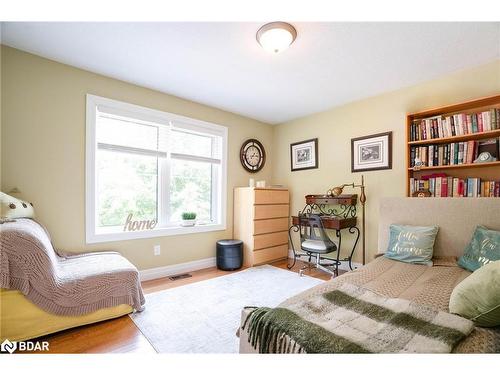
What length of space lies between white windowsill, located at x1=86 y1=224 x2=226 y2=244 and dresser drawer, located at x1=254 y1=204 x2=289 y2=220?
0.59 m

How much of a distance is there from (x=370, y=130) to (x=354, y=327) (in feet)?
9.23

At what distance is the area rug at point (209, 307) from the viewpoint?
5.53ft

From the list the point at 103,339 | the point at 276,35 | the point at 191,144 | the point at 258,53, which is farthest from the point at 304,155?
the point at 103,339

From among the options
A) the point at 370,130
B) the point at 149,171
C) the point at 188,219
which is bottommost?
the point at 188,219

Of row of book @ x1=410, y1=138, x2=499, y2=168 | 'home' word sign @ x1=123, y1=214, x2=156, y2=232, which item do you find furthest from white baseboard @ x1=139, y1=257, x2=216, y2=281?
row of book @ x1=410, y1=138, x2=499, y2=168

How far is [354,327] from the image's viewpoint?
105 centimetres

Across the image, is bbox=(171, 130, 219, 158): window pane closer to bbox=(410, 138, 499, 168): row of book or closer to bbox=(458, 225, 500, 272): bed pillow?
bbox=(410, 138, 499, 168): row of book

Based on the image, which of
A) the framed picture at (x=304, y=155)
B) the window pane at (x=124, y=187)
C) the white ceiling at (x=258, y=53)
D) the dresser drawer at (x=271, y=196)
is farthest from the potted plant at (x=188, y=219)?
the framed picture at (x=304, y=155)

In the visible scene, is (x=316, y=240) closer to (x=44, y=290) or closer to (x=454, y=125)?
(x=454, y=125)

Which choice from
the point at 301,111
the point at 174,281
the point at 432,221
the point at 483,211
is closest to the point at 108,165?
the point at 174,281

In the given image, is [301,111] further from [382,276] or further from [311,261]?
[382,276]

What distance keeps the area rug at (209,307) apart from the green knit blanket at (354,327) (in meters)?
0.69

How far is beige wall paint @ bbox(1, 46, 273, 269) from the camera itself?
217 cm
